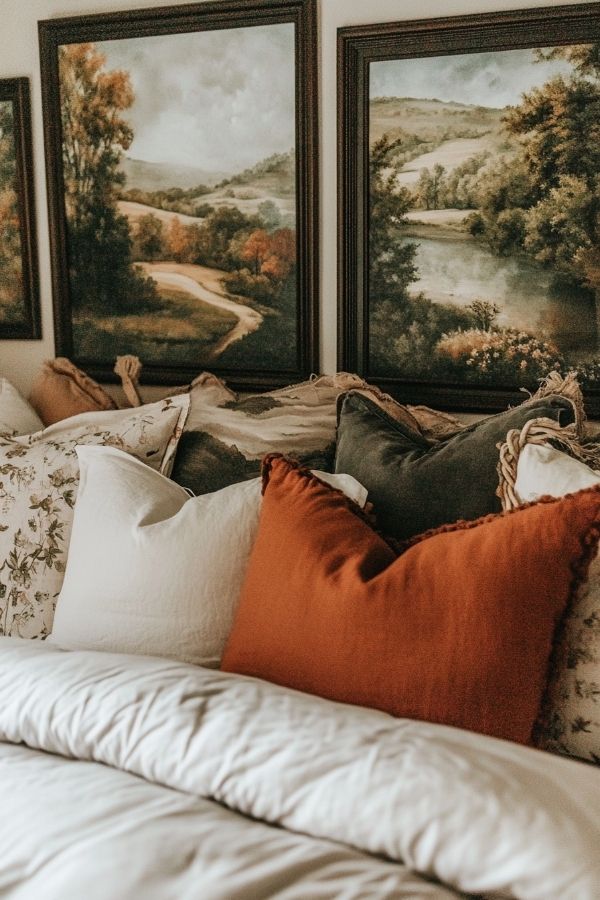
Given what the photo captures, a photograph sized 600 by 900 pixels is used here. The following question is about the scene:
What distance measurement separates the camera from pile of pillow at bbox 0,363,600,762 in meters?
1.20

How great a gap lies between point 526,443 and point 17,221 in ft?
5.01

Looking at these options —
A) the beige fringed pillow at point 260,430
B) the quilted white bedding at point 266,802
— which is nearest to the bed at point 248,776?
the quilted white bedding at point 266,802

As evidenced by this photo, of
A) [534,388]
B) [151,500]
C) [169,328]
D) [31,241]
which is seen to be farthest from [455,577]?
[31,241]

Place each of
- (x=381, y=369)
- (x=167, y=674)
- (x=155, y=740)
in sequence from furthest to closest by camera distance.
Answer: (x=381, y=369) < (x=167, y=674) < (x=155, y=740)

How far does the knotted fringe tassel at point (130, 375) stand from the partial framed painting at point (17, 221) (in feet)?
1.17

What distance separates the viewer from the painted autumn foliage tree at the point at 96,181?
7.17ft

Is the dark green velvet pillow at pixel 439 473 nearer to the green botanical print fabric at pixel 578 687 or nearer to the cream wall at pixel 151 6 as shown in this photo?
the green botanical print fabric at pixel 578 687

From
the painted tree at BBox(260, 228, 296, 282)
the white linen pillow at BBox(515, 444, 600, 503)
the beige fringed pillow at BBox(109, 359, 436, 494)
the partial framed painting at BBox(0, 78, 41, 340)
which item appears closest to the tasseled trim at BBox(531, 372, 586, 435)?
the white linen pillow at BBox(515, 444, 600, 503)

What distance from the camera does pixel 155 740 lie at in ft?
3.67

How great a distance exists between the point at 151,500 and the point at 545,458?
2.25 feet

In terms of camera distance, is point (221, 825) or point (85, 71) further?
point (85, 71)

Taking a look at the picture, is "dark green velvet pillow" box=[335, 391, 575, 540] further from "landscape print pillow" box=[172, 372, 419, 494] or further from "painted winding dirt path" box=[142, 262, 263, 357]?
"painted winding dirt path" box=[142, 262, 263, 357]

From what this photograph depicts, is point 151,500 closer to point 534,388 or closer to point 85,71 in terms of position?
point 534,388

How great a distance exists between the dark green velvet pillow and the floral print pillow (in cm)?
46
